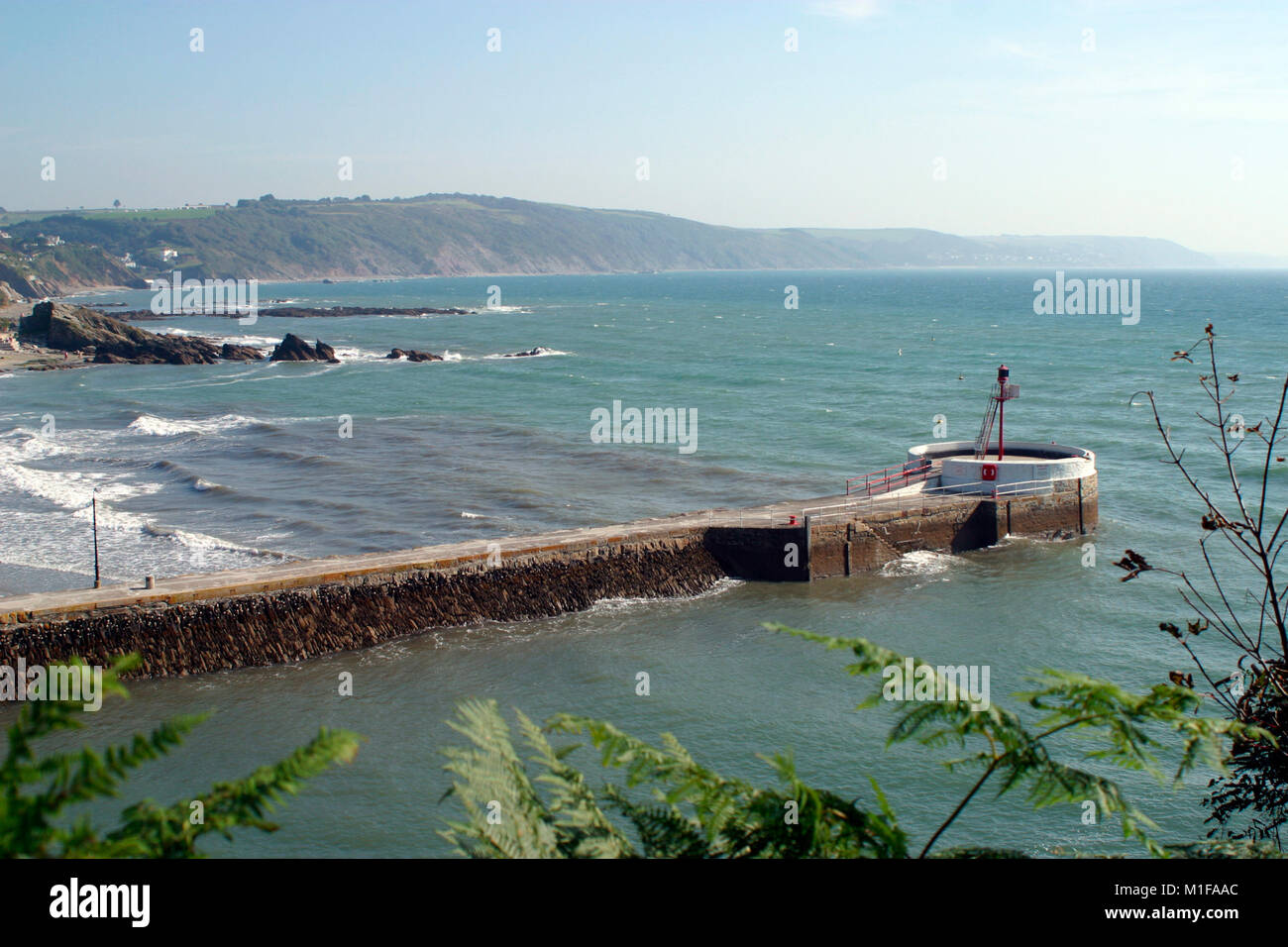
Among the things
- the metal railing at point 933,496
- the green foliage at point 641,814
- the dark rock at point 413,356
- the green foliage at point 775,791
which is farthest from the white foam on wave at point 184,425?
the green foliage at point 775,791

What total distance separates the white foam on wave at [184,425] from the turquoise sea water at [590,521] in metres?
0.35

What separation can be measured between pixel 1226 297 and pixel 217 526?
187m

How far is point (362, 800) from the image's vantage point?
60.2ft

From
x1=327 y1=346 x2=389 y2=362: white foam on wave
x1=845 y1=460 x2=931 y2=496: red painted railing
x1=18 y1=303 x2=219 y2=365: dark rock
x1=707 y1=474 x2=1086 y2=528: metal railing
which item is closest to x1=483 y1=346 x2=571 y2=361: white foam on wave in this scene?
x1=327 y1=346 x2=389 y2=362: white foam on wave

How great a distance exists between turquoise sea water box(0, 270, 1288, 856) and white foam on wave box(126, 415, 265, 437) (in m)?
0.35

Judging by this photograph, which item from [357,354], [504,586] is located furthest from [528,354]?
[504,586]

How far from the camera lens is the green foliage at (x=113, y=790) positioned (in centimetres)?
310

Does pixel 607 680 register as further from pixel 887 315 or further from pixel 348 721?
pixel 887 315

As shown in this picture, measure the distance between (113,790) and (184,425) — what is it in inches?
2477

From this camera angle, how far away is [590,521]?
1555 inches

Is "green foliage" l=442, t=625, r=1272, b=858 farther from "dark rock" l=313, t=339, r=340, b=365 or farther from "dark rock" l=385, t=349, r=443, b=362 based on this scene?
"dark rock" l=313, t=339, r=340, b=365

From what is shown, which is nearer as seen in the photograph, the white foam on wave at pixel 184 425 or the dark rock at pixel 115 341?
the white foam on wave at pixel 184 425

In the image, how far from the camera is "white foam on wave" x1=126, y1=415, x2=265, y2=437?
2314 inches

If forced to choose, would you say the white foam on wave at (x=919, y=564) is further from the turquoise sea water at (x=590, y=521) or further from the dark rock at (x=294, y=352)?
the dark rock at (x=294, y=352)
